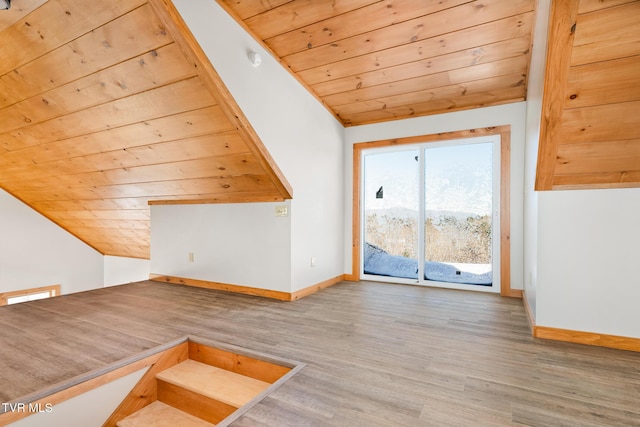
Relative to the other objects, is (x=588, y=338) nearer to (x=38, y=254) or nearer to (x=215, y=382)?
(x=215, y=382)

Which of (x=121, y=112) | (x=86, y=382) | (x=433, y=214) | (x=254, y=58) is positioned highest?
(x=254, y=58)

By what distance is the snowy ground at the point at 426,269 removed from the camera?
11.9ft

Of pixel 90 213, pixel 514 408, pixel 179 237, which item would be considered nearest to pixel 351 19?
pixel 514 408

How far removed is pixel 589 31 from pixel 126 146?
356cm

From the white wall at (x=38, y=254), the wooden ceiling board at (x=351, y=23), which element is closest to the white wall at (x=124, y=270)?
the white wall at (x=38, y=254)

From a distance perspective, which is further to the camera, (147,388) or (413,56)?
(413,56)

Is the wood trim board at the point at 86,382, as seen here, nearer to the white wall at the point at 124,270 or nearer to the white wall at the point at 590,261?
the white wall at the point at 590,261

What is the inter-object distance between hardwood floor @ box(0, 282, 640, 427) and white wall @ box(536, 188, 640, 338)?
21 centimetres

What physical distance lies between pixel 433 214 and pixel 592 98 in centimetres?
229

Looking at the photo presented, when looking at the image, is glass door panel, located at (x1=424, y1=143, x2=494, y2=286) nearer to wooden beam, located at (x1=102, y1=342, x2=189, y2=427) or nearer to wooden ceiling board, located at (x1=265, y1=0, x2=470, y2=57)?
wooden ceiling board, located at (x1=265, y1=0, x2=470, y2=57)

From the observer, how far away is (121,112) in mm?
2723

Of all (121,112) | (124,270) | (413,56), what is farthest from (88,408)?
(124,270)

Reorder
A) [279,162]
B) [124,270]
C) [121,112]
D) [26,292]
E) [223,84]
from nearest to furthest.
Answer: [223,84] < [121,112] < [279,162] < [26,292] < [124,270]

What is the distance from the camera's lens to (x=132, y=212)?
451 centimetres
